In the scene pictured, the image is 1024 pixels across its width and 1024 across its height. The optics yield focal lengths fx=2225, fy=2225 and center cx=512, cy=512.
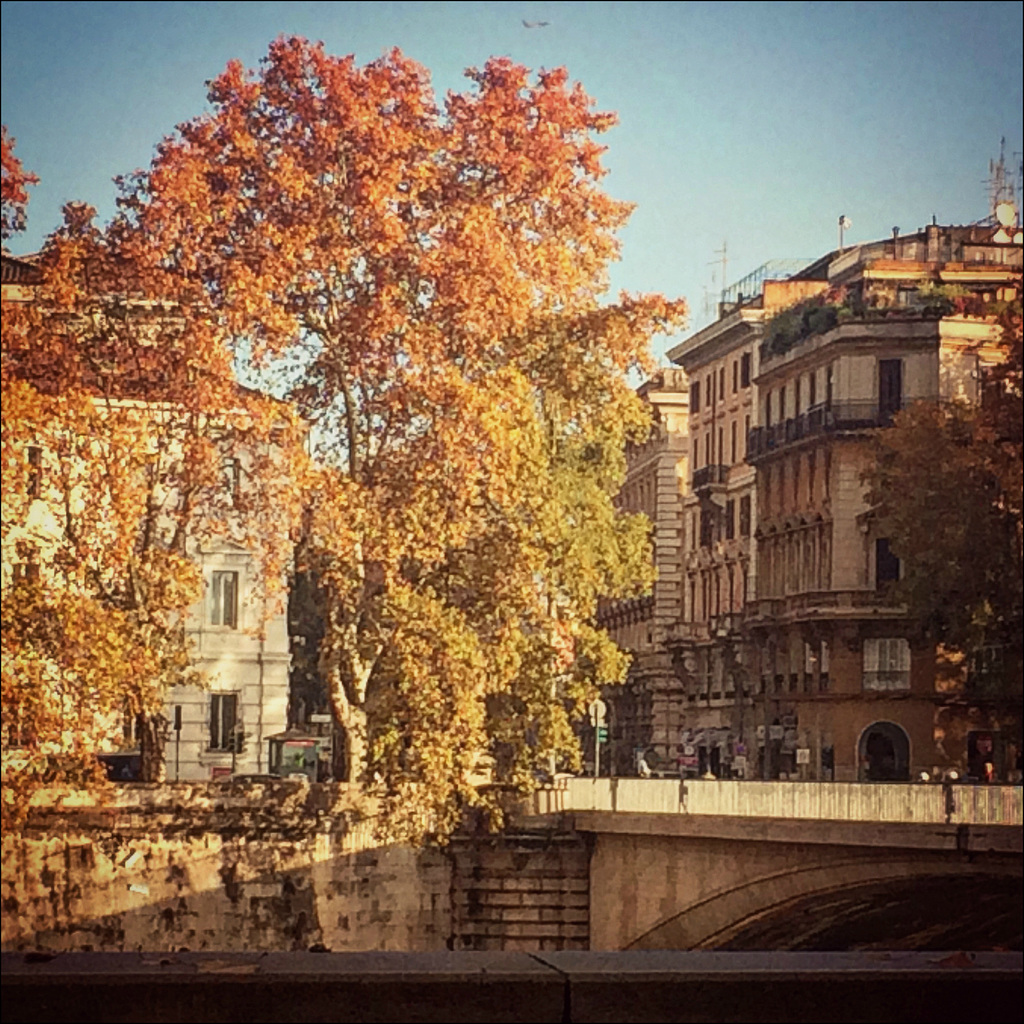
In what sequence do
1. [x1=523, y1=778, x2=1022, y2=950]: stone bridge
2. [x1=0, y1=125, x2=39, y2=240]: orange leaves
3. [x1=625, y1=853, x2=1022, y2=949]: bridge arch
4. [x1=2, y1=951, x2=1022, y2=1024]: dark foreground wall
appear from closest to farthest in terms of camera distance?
1. [x1=2, y1=951, x2=1022, y2=1024]: dark foreground wall
2. [x1=0, y1=125, x2=39, y2=240]: orange leaves
3. [x1=523, y1=778, x2=1022, y2=950]: stone bridge
4. [x1=625, y1=853, x2=1022, y2=949]: bridge arch

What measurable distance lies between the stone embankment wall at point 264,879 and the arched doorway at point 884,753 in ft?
7.52

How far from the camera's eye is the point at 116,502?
32.1 ft

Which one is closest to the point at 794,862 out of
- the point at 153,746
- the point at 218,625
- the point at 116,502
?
the point at 153,746

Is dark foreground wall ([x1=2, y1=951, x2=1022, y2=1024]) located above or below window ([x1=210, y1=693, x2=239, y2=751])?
below

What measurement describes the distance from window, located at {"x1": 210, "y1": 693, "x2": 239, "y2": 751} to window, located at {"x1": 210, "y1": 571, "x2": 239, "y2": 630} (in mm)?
333

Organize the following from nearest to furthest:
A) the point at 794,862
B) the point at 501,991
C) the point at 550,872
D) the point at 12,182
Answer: the point at 501,991
the point at 12,182
the point at 794,862
the point at 550,872

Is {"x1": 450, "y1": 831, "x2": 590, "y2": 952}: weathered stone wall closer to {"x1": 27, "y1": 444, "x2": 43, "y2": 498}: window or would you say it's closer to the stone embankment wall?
the stone embankment wall

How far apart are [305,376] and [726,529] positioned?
2027 mm

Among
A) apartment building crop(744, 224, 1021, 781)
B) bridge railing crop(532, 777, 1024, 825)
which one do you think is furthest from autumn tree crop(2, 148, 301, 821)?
bridge railing crop(532, 777, 1024, 825)

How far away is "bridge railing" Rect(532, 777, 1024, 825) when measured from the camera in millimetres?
10547

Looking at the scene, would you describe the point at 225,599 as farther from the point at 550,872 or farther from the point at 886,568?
the point at 550,872

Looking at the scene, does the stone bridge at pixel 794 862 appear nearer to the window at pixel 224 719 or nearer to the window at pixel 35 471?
the window at pixel 224 719

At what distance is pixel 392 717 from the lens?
10883 mm

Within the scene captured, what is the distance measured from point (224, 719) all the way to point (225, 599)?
53 centimetres
